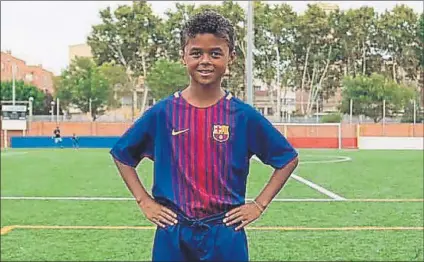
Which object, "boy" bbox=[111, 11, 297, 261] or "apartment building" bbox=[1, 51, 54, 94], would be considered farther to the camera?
"apartment building" bbox=[1, 51, 54, 94]

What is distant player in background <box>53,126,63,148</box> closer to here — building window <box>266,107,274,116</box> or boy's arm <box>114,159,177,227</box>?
building window <box>266,107,274,116</box>

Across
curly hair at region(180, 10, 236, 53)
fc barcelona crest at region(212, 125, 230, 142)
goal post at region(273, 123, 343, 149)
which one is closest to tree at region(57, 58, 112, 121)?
goal post at region(273, 123, 343, 149)

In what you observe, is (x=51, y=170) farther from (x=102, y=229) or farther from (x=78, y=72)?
(x=78, y=72)

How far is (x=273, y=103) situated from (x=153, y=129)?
2099 inches

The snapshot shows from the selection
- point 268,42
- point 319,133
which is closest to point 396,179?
point 319,133

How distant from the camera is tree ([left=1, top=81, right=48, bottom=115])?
2409 inches

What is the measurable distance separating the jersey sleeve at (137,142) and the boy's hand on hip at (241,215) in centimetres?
37

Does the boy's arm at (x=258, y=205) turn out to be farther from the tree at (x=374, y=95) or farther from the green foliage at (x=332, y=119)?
the tree at (x=374, y=95)

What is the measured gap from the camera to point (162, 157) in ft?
8.65

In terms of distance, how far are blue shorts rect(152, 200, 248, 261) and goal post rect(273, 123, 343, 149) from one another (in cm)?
3894

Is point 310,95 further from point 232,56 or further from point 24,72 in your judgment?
point 232,56

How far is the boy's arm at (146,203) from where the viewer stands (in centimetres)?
259

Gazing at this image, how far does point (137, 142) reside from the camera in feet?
8.91

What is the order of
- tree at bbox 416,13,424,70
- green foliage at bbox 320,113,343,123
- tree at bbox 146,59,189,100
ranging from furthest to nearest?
tree at bbox 416,13,424,70
tree at bbox 146,59,189,100
green foliage at bbox 320,113,343,123
